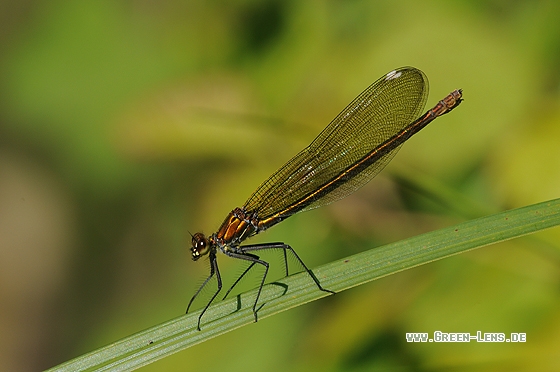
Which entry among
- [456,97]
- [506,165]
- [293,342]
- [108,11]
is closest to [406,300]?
[293,342]

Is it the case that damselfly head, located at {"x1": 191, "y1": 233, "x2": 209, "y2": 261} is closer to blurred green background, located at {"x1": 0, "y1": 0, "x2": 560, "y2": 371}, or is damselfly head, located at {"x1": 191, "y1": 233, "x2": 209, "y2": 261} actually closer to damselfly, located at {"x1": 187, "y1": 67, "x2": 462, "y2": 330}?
damselfly, located at {"x1": 187, "y1": 67, "x2": 462, "y2": 330}

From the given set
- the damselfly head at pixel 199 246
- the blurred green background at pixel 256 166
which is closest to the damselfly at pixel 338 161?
the damselfly head at pixel 199 246

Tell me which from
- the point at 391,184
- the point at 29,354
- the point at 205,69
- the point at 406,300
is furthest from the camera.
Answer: the point at 29,354

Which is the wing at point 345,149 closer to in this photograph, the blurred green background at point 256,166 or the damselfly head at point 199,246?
the blurred green background at point 256,166

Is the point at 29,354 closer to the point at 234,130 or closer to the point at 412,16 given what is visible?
the point at 234,130

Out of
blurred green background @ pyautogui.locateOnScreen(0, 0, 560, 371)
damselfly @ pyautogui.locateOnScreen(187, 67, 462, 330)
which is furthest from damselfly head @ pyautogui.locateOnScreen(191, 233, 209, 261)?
blurred green background @ pyautogui.locateOnScreen(0, 0, 560, 371)
